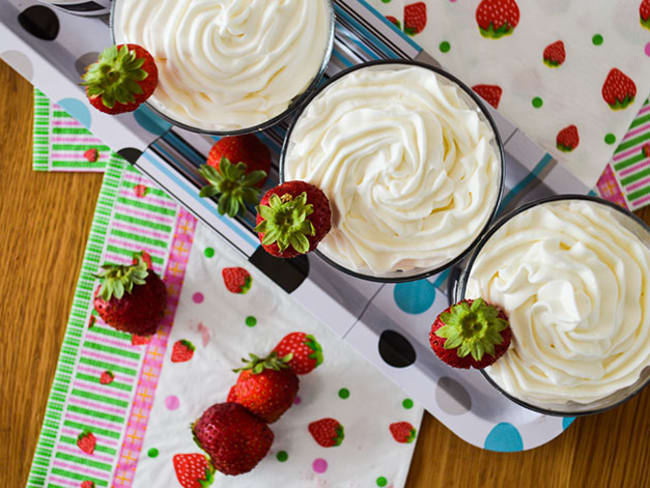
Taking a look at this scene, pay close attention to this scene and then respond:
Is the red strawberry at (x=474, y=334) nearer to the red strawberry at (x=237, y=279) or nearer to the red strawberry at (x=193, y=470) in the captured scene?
the red strawberry at (x=237, y=279)

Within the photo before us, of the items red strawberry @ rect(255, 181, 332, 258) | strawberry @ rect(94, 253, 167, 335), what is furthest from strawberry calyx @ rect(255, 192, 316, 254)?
strawberry @ rect(94, 253, 167, 335)

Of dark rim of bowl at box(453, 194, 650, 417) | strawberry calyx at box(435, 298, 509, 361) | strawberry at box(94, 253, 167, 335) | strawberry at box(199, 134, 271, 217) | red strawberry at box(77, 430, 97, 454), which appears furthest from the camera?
red strawberry at box(77, 430, 97, 454)

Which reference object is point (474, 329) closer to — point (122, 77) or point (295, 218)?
point (295, 218)

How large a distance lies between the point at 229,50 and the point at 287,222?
35 cm

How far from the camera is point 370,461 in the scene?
151cm

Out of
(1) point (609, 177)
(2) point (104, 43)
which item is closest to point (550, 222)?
(1) point (609, 177)

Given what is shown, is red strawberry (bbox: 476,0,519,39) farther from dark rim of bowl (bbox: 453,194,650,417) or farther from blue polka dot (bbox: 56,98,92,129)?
blue polka dot (bbox: 56,98,92,129)

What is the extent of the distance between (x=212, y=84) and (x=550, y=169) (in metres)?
0.72

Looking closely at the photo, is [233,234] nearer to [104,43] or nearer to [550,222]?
[104,43]

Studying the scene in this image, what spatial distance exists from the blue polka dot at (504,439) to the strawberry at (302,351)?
420 mm

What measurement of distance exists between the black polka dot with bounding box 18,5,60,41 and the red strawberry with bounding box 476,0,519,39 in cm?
96

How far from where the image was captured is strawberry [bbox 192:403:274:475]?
56.5 inches

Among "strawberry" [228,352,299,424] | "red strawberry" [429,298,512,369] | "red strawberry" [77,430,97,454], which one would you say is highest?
"red strawberry" [429,298,512,369]

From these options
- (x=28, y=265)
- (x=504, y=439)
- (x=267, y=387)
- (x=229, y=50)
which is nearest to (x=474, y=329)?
(x=504, y=439)
